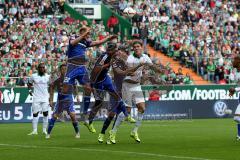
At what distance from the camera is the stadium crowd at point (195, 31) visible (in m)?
50.4

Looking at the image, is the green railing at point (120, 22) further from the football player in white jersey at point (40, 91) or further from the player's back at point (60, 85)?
the player's back at point (60, 85)

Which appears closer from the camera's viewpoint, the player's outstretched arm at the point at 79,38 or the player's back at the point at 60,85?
the player's outstretched arm at the point at 79,38

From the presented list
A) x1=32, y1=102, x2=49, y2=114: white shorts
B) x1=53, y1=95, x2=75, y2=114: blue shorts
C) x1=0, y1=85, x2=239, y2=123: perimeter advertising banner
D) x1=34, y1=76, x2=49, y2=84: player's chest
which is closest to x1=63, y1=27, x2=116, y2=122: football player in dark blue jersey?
x1=53, y1=95, x2=75, y2=114: blue shorts

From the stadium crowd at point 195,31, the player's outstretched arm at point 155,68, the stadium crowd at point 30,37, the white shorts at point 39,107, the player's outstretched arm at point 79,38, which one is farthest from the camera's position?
the stadium crowd at point 195,31

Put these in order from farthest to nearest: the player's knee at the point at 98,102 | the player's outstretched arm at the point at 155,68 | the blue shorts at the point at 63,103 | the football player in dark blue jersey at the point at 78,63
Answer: the blue shorts at the point at 63,103, the player's knee at the point at 98,102, the football player in dark blue jersey at the point at 78,63, the player's outstretched arm at the point at 155,68

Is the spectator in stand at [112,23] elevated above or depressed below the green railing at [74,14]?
below

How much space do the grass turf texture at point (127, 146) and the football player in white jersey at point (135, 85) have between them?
1.57 feet

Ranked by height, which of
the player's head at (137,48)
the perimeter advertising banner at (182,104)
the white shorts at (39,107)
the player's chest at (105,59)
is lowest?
the perimeter advertising banner at (182,104)

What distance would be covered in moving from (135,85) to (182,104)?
18.0 meters

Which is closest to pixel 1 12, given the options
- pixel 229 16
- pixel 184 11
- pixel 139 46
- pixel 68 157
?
pixel 184 11

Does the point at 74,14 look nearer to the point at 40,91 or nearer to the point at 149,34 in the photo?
the point at 149,34

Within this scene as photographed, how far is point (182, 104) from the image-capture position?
144ft

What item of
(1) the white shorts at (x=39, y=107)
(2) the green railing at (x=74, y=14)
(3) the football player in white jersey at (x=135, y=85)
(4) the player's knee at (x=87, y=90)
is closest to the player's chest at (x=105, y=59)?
(3) the football player in white jersey at (x=135, y=85)

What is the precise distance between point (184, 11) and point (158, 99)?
1562 cm
